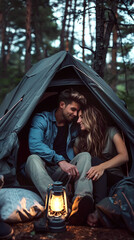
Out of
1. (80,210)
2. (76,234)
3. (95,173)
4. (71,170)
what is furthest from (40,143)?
(76,234)

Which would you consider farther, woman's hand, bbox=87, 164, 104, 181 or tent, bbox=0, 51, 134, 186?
tent, bbox=0, 51, 134, 186

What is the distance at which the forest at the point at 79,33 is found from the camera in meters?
6.15

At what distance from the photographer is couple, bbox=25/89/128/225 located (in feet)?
9.34

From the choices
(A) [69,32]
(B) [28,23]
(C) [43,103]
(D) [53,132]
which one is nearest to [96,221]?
(D) [53,132]

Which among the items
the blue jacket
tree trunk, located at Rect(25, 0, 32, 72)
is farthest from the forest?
the blue jacket

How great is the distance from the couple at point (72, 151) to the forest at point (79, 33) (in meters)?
1.78

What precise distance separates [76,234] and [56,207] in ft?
1.03

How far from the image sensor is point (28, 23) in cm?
1059

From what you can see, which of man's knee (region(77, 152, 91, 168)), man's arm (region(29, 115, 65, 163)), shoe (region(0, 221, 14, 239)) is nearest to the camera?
shoe (region(0, 221, 14, 239))

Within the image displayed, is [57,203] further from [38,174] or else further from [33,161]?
[33,161]

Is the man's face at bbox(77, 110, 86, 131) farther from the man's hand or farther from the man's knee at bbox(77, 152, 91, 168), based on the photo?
the man's hand

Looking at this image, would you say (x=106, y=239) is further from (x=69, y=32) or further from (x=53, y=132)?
(x=69, y=32)

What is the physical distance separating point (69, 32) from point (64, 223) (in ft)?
53.9

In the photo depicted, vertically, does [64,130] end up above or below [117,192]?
above
